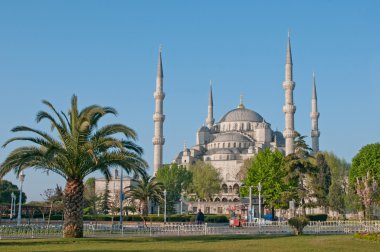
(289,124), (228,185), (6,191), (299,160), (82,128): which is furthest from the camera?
(228,185)

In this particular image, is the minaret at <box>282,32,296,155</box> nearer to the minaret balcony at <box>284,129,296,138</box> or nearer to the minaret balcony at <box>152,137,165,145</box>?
the minaret balcony at <box>284,129,296,138</box>

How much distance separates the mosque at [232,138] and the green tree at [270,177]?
72.5 ft

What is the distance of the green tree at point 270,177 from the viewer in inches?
2136

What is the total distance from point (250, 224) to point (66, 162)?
18.6m

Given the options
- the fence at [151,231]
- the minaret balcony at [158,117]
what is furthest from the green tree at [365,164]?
the minaret balcony at [158,117]

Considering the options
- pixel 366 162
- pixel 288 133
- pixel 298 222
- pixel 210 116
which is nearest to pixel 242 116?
pixel 210 116

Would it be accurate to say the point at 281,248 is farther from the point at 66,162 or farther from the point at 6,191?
the point at 6,191

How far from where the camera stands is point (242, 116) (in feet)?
374

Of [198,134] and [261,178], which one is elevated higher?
[198,134]

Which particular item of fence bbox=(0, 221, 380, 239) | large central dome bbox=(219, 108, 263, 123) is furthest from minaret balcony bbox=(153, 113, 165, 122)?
fence bbox=(0, 221, 380, 239)

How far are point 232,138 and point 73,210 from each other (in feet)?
282

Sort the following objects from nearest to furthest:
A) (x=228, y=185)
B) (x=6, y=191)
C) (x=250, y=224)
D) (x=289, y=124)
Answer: (x=250, y=224) → (x=289, y=124) → (x=6, y=191) → (x=228, y=185)

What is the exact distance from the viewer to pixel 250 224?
37.3 meters

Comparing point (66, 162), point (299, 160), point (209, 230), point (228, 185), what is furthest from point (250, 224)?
point (228, 185)
